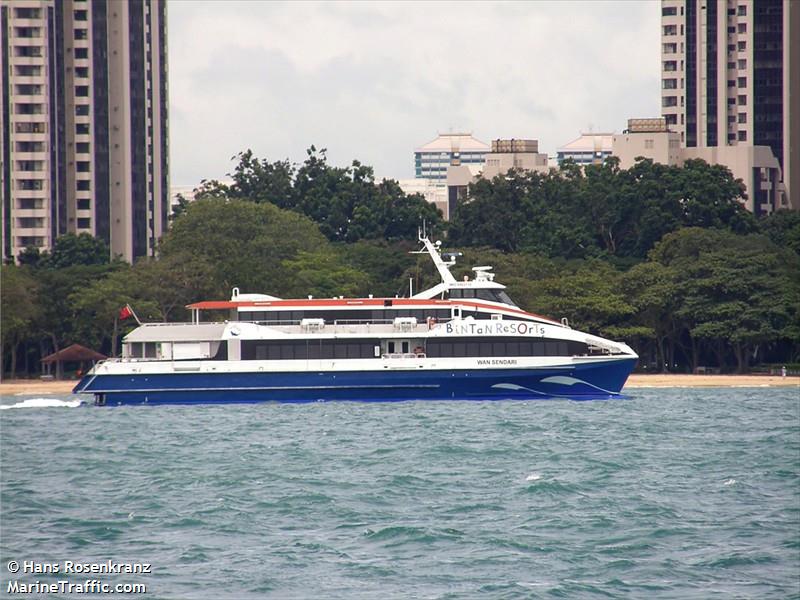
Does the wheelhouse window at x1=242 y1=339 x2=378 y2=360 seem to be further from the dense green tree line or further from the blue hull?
the dense green tree line

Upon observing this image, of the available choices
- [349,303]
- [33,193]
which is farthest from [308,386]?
[33,193]

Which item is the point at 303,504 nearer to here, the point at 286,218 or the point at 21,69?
the point at 286,218

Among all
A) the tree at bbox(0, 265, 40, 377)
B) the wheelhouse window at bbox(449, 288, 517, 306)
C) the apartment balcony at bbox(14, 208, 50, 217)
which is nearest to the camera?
the wheelhouse window at bbox(449, 288, 517, 306)

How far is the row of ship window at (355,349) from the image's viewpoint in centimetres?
6109

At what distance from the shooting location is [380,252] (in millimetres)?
98000

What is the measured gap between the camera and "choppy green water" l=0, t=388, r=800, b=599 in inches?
1084

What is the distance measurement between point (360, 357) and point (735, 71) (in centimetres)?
8022

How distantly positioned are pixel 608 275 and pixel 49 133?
165 feet

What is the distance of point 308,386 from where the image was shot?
60.9 metres

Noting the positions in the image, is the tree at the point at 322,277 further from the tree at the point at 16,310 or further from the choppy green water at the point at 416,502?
the choppy green water at the point at 416,502

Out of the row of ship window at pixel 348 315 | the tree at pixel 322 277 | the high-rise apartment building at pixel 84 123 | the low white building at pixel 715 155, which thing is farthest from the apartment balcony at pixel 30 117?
the row of ship window at pixel 348 315

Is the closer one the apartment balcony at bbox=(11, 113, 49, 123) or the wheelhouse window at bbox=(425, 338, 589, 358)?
the wheelhouse window at bbox=(425, 338, 589, 358)

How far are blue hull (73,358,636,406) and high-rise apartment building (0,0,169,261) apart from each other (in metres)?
53.2

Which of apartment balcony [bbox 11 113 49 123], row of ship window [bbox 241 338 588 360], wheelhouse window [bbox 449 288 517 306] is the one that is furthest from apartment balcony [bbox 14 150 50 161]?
wheelhouse window [bbox 449 288 517 306]
